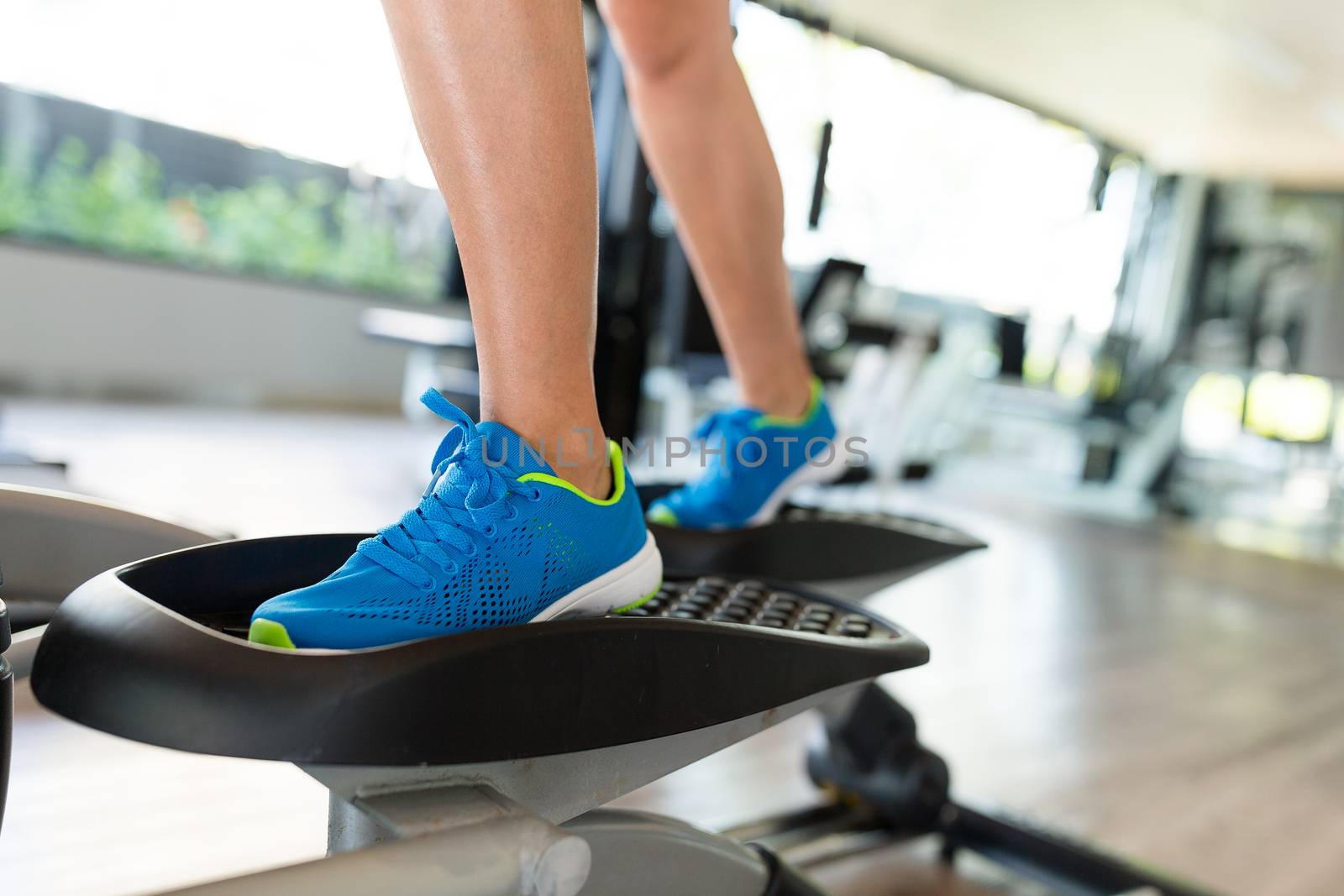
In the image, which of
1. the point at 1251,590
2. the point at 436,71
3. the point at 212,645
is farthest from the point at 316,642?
the point at 1251,590

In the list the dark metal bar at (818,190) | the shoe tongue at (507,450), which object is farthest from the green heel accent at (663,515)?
the dark metal bar at (818,190)

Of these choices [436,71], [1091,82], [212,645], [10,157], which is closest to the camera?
[212,645]

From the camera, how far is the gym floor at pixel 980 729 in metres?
1.13

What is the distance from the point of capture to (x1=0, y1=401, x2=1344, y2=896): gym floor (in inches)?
44.3

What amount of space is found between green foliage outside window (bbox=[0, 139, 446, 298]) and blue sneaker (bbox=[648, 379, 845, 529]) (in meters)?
5.05

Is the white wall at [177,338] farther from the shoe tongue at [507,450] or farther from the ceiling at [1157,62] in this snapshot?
the shoe tongue at [507,450]

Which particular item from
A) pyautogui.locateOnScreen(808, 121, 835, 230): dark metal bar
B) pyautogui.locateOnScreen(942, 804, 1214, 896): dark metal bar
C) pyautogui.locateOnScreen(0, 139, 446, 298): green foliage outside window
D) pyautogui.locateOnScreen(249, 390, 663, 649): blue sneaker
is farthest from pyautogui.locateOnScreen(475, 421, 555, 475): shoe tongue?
pyautogui.locateOnScreen(0, 139, 446, 298): green foliage outside window

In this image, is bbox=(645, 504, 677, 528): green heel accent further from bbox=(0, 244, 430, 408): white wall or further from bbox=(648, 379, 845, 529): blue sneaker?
bbox=(0, 244, 430, 408): white wall

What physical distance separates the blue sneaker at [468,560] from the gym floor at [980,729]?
Result: 524 mm

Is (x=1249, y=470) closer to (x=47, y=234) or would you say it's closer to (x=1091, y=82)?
(x=1091, y=82)

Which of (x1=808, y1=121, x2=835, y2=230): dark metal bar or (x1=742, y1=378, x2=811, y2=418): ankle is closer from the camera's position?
(x1=742, y1=378, x2=811, y2=418): ankle

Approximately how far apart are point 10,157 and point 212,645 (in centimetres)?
550

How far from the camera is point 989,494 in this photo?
6.39 m

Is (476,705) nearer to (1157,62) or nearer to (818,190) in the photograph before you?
(818,190)
